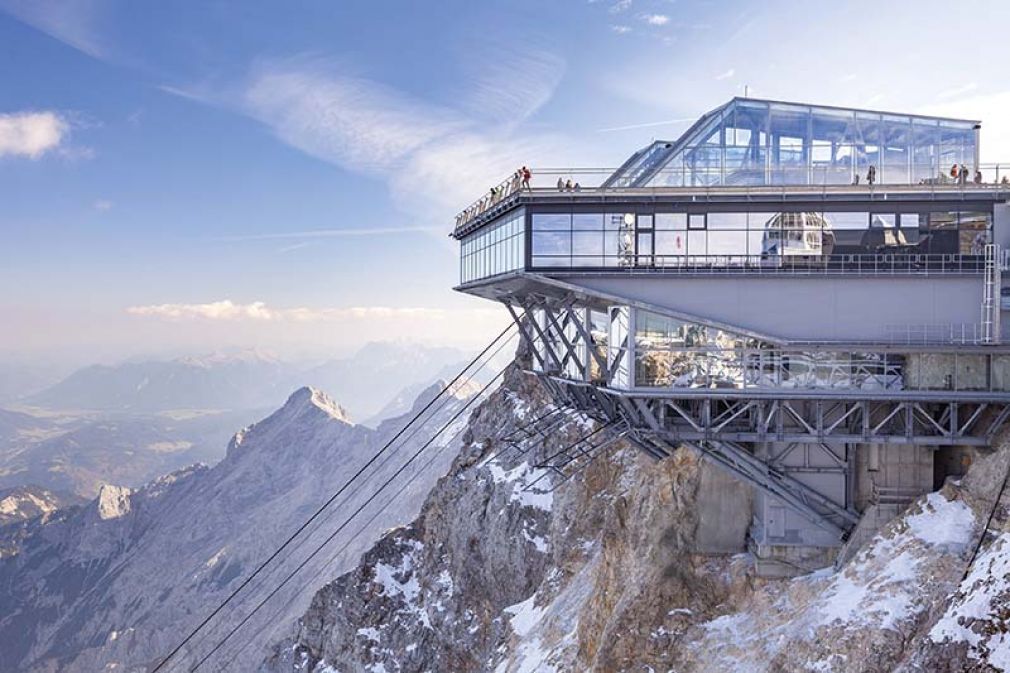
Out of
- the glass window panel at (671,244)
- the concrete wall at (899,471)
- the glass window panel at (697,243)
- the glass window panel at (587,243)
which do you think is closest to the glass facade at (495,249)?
the glass window panel at (587,243)

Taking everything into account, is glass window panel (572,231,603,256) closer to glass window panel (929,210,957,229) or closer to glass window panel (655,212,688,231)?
glass window panel (655,212,688,231)

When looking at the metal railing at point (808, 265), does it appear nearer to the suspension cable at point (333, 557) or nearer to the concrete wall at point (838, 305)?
the concrete wall at point (838, 305)

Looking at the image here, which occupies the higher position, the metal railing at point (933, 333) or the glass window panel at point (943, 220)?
the glass window panel at point (943, 220)

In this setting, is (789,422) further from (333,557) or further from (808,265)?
(333,557)

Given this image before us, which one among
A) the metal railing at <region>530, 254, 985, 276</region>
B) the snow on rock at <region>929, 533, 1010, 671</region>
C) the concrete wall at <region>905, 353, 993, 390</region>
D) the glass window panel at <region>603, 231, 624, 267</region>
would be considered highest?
the glass window panel at <region>603, 231, 624, 267</region>

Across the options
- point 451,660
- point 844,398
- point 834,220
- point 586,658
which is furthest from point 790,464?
point 451,660

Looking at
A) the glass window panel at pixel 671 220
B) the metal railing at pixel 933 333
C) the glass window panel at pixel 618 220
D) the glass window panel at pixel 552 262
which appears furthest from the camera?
the glass window panel at pixel 552 262

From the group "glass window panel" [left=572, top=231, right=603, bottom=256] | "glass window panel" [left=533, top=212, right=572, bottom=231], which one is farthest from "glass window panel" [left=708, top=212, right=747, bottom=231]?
"glass window panel" [left=533, top=212, right=572, bottom=231]

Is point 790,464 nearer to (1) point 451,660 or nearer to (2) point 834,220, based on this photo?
(2) point 834,220
